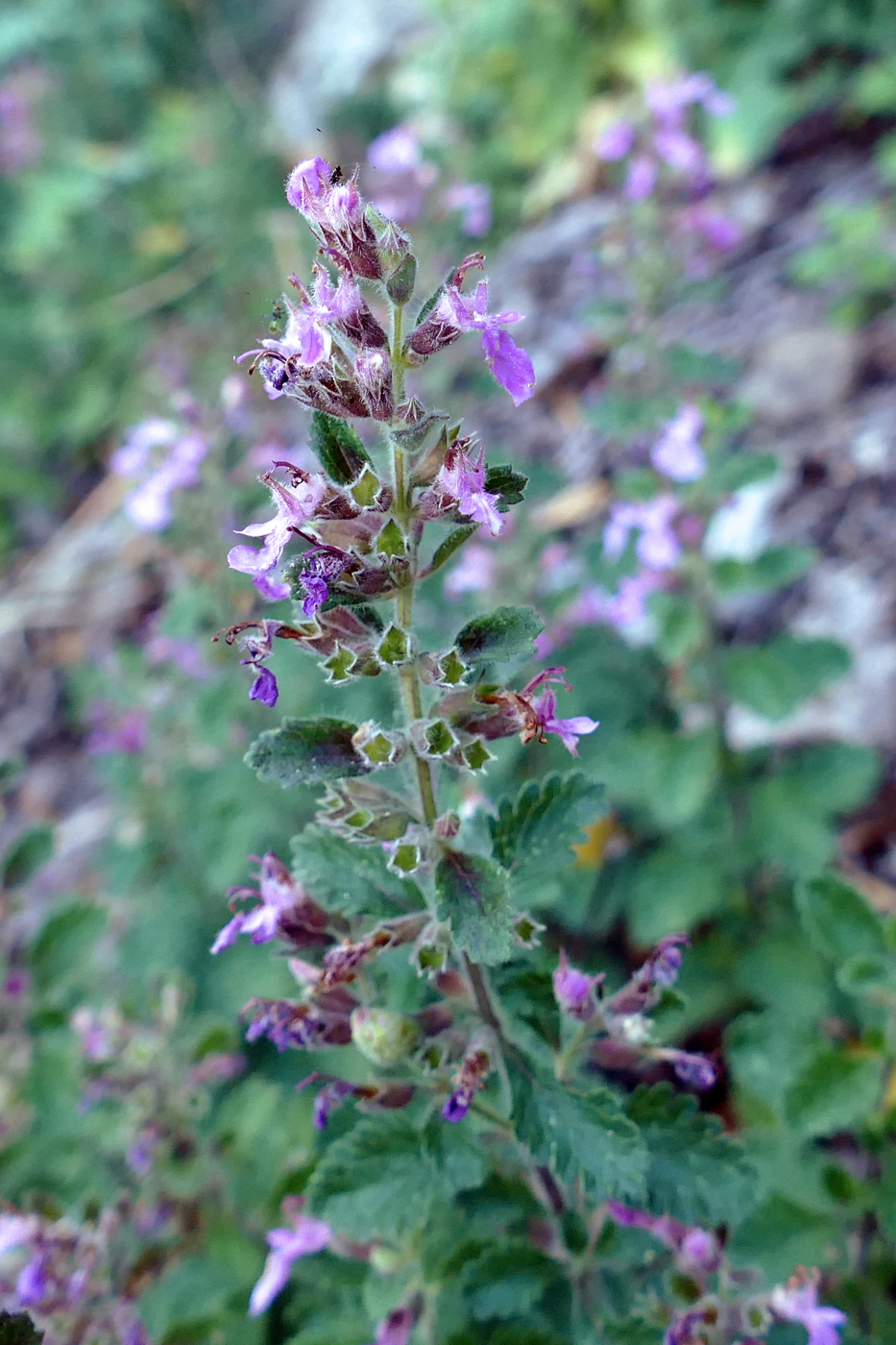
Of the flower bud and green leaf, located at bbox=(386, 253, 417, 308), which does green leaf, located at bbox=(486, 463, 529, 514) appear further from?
the flower bud

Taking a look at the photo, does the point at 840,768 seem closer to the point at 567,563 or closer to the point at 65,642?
the point at 567,563

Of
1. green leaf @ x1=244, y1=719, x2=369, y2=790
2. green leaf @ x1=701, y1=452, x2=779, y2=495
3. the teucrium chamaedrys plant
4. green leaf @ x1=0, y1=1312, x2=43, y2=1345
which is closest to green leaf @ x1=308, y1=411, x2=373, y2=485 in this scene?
the teucrium chamaedrys plant

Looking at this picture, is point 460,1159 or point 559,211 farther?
point 559,211

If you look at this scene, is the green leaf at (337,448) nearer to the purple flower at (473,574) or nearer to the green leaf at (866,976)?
the green leaf at (866,976)

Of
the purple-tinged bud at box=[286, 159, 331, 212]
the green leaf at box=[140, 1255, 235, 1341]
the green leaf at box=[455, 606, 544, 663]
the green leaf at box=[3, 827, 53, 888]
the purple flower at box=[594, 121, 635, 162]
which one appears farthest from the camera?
the purple flower at box=[594, 121, 635, 162]

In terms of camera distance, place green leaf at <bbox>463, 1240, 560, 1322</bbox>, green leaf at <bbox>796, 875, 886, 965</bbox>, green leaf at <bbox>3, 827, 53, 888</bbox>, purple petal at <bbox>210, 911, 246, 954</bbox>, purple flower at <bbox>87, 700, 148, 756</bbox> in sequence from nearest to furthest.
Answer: purple petal at <bbox>210, 911, 246, 954</bbox>, green leaf at <bbox>463, 1240, 560, 1322</bbox>, green leaf at <bbox>796, 875, 886, 965</bbox>, green leaf at <bbox>3, 827, 53, 888</bbox>, purple flower at <bbox>87, 700, 148, 756</bbox>

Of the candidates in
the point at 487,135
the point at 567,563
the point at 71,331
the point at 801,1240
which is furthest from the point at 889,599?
the point at 71,331

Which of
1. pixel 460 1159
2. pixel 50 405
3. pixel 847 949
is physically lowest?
pixel 847 949
